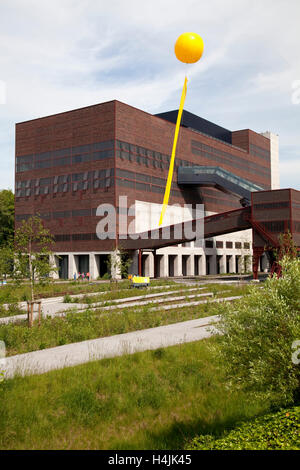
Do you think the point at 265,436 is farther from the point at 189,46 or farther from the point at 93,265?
the point at 93,265

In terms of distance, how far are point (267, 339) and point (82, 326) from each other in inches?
471

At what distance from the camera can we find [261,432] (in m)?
7.54

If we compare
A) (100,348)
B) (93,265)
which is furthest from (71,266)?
(100,348)

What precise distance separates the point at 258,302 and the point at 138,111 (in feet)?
206

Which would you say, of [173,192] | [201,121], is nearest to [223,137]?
[201,121]

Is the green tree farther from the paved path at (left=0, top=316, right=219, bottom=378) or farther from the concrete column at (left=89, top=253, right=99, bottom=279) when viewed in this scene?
the paved path at (left=0, top=316, right=219, bottom=378)

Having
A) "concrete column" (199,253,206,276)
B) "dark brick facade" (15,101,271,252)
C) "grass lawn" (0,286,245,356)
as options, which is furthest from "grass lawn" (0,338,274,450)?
"concrete column" (199,253,206,276)

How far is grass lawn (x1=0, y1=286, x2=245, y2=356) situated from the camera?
16.5 metres

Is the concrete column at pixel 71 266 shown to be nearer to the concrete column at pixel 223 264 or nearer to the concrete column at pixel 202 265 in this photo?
the concrete column at pixel 202 265

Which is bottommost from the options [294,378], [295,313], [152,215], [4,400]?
[4,400]

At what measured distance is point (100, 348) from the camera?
50.1 feet

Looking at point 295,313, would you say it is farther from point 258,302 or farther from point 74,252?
point 74,252

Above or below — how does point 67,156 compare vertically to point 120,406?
above

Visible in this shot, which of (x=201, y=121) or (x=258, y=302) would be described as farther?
(x=201, y=121)
